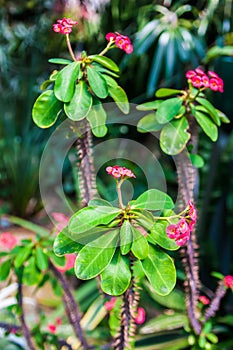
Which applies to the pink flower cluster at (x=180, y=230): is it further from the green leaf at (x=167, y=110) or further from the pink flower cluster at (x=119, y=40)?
the pink flower cluster at (x=119, y=40)

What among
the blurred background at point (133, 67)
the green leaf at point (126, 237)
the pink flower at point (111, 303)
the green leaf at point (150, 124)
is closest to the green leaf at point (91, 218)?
the green leaf at point (126, 237)

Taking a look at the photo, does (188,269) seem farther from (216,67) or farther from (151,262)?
(216,67)

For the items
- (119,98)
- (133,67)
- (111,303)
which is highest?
(119,98)

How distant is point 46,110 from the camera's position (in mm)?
946

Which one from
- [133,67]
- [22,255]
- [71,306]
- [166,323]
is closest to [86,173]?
[22,255]

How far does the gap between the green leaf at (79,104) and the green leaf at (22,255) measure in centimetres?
42

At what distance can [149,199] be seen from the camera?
2.80 feet

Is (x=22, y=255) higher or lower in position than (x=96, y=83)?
lower

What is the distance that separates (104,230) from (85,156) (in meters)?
0.27

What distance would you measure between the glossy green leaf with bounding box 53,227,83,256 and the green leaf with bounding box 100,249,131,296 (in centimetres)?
8

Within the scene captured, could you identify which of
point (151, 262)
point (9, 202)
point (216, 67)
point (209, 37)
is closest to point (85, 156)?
point (151, 262)

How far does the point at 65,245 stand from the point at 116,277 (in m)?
0.12

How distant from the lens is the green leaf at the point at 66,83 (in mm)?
896

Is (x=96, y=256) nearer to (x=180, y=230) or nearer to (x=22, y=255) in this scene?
(x=180, y=230)
